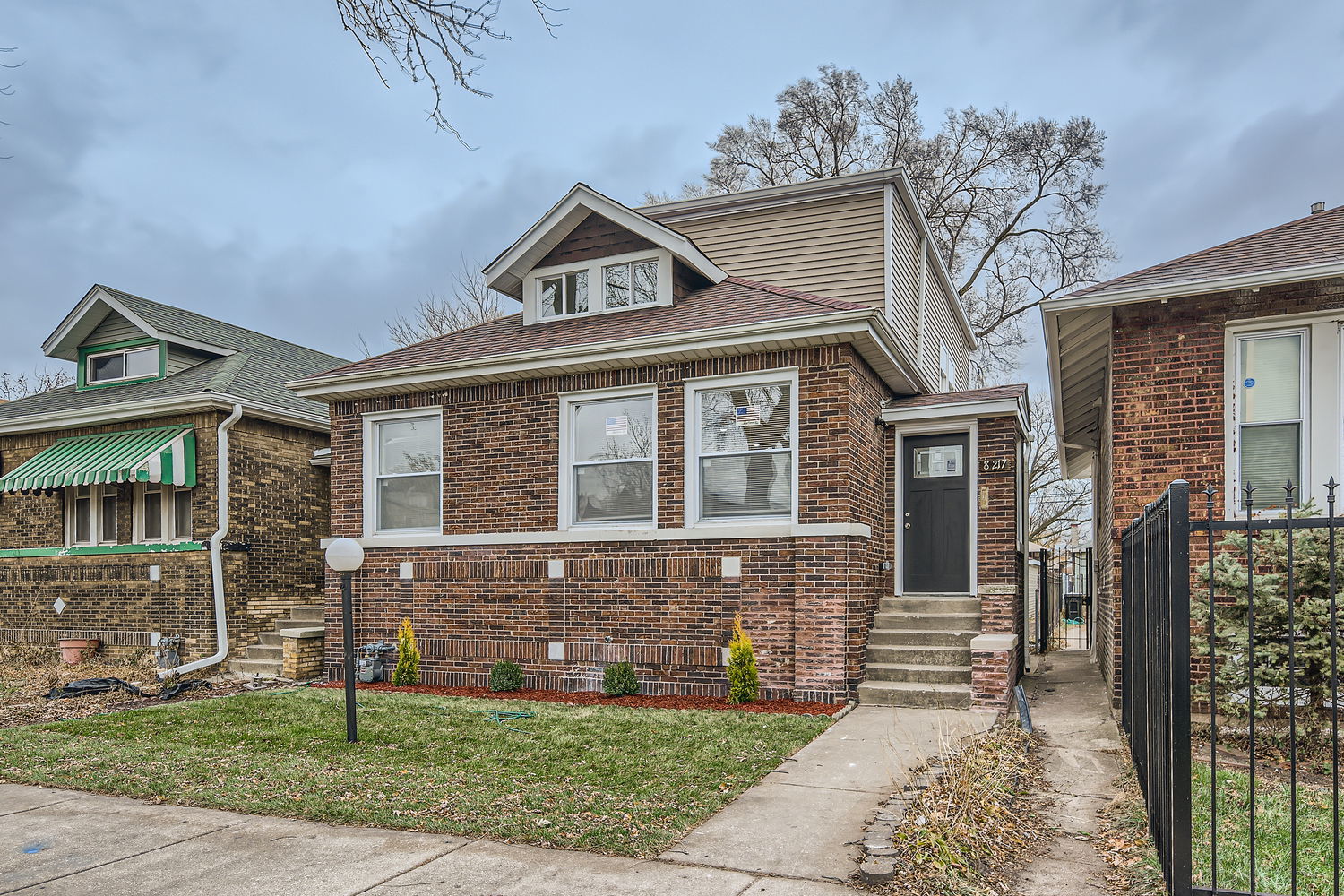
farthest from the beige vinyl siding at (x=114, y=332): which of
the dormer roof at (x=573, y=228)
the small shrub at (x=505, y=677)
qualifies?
the small shrub at (x=505, y=677)

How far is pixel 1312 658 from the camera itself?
6.63 meters

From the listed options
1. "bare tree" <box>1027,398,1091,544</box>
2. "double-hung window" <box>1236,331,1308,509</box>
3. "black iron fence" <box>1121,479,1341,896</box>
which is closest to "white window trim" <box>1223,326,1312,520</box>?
"double-hung window" <box>1236,331,1308,509</box>

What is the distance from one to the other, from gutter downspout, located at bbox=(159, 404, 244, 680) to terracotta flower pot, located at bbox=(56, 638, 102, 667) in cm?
216

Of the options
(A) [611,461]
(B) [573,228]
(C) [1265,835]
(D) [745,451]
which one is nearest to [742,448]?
(D) [745,451]

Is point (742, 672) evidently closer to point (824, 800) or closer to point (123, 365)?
point (824, 800)

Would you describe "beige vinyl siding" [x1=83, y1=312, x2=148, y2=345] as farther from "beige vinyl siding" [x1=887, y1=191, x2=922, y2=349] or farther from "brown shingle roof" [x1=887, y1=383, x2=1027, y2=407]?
"brown shingle roof" [x1=887, y1=383, x2=1027, y2=407]

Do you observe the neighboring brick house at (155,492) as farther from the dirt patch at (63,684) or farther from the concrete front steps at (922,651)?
the concrete front steps at (922,651)

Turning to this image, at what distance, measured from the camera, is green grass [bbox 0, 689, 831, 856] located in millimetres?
5492

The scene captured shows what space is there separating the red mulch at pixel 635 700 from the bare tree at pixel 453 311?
755 inches

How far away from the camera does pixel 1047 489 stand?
27.8 m

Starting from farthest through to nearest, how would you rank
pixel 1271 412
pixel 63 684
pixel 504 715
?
pixel 63 684 < pixel 504 715 < pixel 1271 412

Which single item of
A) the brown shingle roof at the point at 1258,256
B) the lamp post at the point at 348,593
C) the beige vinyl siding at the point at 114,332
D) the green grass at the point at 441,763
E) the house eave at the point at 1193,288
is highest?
the beige vinyl siding at the point at 114,332

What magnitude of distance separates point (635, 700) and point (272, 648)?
6.43 m

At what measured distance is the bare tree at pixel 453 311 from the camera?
29.1m
